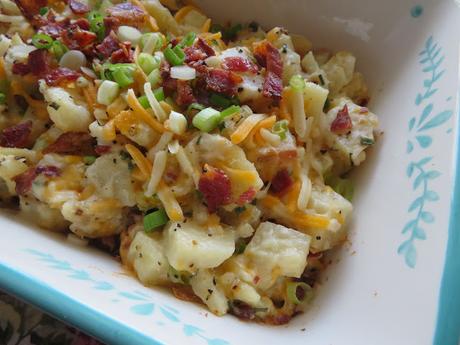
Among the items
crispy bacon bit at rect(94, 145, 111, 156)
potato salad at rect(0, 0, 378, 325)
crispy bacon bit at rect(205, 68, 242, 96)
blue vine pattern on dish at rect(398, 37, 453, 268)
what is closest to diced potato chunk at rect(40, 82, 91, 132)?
potato salad at rect(0, 0, 378, 325)

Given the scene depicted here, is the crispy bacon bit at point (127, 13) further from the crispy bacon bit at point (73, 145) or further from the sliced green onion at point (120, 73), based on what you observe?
the crispy bacon bit at point (73, 145)

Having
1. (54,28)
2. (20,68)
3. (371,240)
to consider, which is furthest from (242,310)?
(54,28)

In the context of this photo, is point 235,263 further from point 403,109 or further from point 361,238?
point 403,109

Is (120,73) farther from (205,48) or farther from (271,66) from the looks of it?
(271,66)

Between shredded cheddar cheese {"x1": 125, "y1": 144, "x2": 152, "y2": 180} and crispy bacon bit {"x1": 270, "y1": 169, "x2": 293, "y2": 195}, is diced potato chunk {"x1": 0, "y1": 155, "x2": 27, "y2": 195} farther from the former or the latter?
crispy bacon bit {"x1": 270, "y1": 169, "x2": 293, "y2": 195}

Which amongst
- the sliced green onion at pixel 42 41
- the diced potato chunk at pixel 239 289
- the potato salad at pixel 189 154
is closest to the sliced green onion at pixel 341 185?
the potato salad at pixel 189 154
